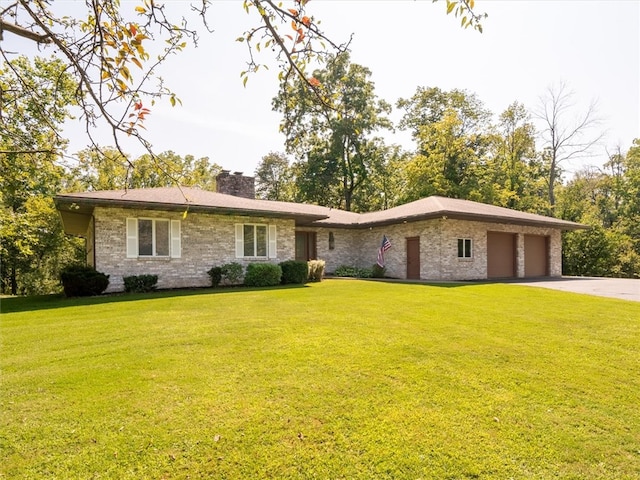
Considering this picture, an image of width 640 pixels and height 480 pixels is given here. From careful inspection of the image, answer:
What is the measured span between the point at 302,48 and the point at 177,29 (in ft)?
3.18

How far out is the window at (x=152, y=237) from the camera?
12578 millimetres

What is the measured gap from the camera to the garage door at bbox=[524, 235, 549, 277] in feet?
63.3

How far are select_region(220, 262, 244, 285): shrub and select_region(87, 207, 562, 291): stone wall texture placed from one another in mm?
540

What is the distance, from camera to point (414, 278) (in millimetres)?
17578

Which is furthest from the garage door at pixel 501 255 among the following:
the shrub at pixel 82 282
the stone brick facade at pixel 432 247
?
the shrub at pixel 82 282

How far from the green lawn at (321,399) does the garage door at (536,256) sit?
1339 centimetres

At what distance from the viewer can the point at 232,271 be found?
46.1ft

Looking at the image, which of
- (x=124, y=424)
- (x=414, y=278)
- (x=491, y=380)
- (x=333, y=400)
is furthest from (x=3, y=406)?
(x=414, y=278)

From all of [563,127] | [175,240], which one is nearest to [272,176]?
[563,127]

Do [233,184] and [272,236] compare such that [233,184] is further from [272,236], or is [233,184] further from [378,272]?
[378,272]

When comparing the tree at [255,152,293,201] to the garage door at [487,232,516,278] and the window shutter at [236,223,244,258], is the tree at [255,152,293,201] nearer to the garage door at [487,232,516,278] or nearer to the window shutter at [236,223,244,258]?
the window shutter at [236,223,244,258]

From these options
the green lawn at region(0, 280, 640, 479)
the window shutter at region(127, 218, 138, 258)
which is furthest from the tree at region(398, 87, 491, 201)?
the green lawn at region(0, 280, 640, 479)

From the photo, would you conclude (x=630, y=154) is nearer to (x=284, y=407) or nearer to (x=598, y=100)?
(x=598, y=100)

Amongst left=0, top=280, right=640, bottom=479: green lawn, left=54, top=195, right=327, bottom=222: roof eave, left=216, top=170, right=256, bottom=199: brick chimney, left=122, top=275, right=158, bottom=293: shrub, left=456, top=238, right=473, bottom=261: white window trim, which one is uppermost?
left=216, top=170, right=256, bottom=199: brick chimney
